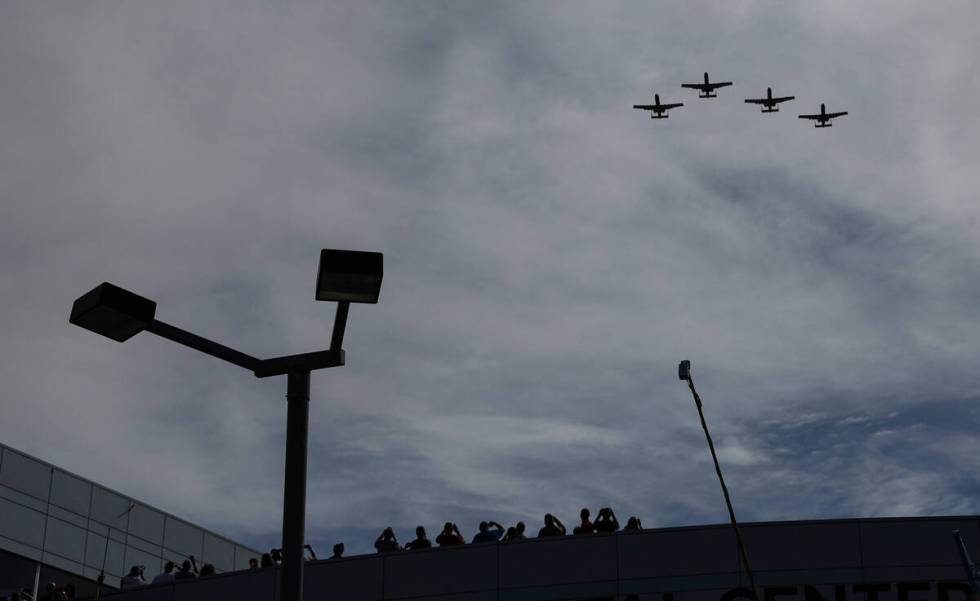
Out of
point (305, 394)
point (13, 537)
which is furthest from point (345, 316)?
point (13, 537)

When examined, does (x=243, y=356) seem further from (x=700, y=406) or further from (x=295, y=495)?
(x=700, y=406)

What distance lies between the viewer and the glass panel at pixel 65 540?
1836 inches

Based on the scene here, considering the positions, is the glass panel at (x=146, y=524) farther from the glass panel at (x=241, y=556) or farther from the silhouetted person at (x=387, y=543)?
the silhouetted person at (x=387, y=543)

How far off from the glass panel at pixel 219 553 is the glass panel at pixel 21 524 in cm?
853

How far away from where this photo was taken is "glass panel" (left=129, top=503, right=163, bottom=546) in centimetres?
5031

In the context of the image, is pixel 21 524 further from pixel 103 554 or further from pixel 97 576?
pixel 97 576

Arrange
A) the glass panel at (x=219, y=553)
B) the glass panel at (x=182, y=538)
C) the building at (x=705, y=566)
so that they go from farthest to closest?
the glass panel at (x=219, y=553) < the glass panel at (x=182, y=538) < the building at (x=705, y=566)

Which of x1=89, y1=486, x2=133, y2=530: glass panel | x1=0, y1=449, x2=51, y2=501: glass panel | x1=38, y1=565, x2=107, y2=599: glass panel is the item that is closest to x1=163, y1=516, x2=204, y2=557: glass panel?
x1=89, y1=486, x2=133, y2=530: glass panel

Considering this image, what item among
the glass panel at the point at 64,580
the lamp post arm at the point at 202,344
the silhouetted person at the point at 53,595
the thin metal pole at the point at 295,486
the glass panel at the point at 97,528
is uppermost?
the glass panel at the point at 97,528

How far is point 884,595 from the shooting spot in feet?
84.9

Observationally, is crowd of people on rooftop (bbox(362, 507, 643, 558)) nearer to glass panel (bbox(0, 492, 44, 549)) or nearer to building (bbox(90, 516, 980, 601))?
building (bbox(90, 516, 980, 601))

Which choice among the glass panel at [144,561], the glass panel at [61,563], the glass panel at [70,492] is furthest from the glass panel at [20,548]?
the glass panel at [144,561]

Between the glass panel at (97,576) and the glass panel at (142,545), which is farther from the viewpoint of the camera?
the glass panel at (142,545)

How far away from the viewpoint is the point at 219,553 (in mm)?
54344
